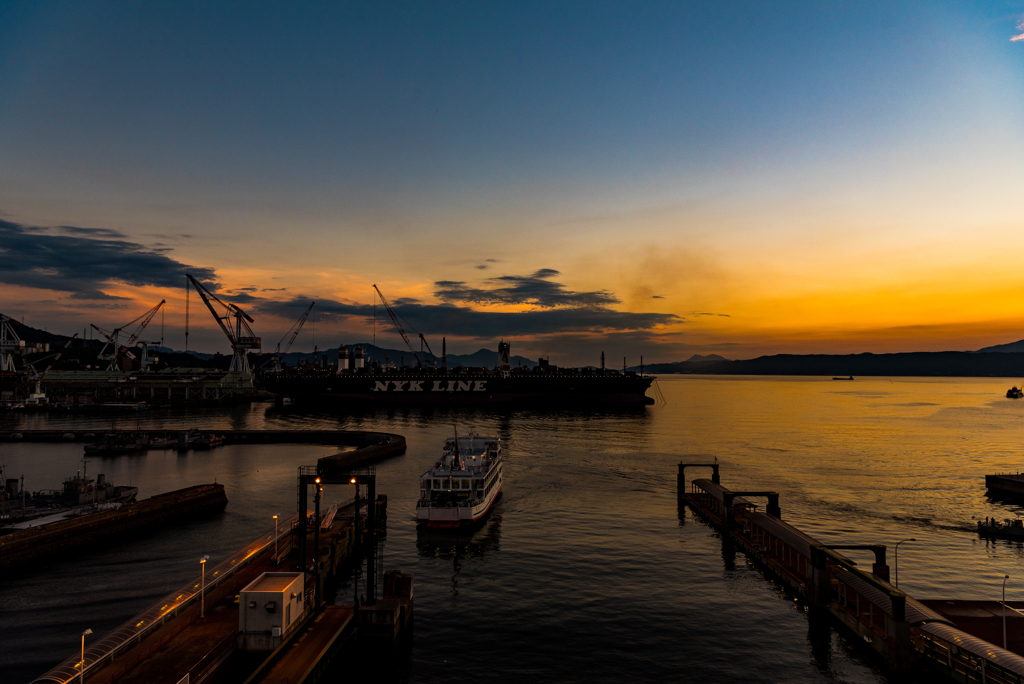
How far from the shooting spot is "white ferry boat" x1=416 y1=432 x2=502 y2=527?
155 ft

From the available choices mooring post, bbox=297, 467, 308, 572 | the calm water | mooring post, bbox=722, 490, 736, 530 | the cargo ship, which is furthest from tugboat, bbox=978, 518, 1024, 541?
the cargo ship

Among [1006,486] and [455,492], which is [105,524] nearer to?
[455,492]

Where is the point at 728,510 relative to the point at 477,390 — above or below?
below

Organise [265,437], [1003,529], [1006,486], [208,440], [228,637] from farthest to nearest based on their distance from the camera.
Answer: [265,437] → [208,440] → [1006,486] → [1003,529] → [228,637]

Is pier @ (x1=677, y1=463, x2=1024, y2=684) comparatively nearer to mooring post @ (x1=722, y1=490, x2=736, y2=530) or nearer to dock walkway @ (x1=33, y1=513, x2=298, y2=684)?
mooring post @ (x1=722, y1=490, x2=736, y2=530)

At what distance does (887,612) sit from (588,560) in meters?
19.3

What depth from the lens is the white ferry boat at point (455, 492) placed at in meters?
47.3

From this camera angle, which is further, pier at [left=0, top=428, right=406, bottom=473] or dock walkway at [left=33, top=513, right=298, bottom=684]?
pier at [left=0, top=428, right=406, bottom=473]

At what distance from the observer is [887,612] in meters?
26.3

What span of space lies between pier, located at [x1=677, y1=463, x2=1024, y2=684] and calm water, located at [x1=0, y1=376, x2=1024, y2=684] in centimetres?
151

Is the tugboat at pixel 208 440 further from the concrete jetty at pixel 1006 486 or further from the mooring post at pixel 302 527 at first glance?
the concrete jetty at pixel 1006 486

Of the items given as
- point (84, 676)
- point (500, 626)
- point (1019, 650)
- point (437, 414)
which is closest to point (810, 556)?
point (1019, 650)

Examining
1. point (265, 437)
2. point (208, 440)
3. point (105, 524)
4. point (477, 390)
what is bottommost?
point (265, 437)

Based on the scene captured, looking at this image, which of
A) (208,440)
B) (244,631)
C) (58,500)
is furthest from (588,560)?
(208,440)
